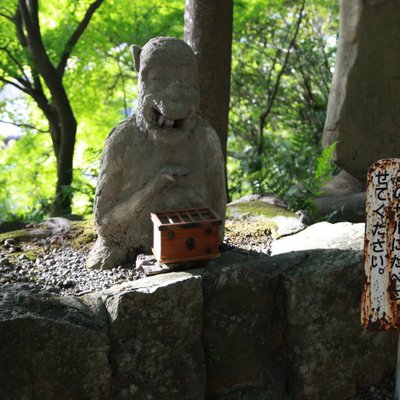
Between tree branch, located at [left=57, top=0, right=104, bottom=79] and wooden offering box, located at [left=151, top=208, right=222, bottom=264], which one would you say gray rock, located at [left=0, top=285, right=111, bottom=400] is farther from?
tree branch, located at [left=57, top=0, right=104, bottom=79]

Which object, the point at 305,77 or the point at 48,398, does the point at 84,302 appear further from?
the point at 305,77

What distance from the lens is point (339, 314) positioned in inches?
118

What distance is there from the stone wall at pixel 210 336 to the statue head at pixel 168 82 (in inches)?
37.7

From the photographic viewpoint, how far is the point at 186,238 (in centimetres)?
297

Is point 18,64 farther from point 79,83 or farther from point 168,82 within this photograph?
point 168,82

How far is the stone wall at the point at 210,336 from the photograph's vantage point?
2449 millimetres

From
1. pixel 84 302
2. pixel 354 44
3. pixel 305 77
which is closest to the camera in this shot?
pixel 84 302

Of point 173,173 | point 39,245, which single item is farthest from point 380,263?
point 39,245

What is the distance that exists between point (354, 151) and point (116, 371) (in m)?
4.77

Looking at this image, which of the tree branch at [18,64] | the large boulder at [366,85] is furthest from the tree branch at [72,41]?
the large boulder at [366,85]

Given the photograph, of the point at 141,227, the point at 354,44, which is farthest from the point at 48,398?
the point at 354,44

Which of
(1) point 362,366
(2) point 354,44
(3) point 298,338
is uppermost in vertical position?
(2) point 354,44

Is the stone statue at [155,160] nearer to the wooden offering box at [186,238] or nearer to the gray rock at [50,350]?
the wooden offering box at [186,238]

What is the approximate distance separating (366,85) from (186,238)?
435cm
